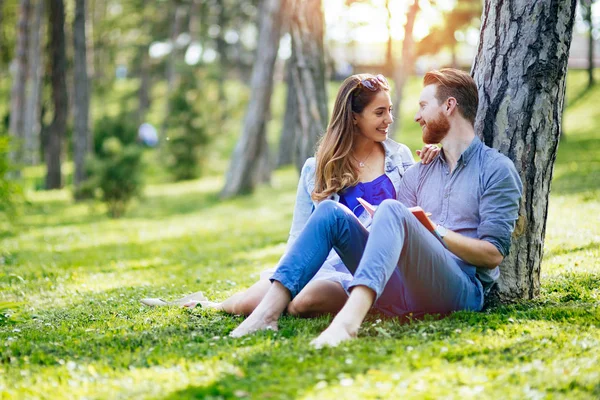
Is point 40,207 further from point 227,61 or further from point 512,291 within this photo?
point 227,61

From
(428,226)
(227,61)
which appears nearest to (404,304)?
(428,226)

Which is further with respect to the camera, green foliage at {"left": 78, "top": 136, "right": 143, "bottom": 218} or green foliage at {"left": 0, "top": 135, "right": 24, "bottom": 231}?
green foliage at {"left": 78, "top": 136, "right": 143, "bottom": 218}

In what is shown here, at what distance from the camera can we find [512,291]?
4902 mm

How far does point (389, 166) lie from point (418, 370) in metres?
1.97

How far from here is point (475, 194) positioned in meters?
4.43

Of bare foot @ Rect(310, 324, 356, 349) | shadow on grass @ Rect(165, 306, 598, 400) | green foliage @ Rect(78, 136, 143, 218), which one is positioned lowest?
green foliage @ Rect(78, 136, 143, 218)

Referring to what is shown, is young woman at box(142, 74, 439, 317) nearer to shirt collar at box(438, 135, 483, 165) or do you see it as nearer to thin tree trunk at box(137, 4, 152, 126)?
shirt collar at box(438, 135, 483, 165)

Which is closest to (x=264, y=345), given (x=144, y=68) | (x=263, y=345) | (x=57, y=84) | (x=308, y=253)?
(x=263, y=345)

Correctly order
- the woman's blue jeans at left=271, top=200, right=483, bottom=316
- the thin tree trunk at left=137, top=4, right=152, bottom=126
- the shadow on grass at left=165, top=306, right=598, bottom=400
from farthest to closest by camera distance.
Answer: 1. the thin tree trunk at left=137, top=4, right=152, bottom=126
2. the woman's blue jeans at left=271, top=200, right=483, bottom=316
3. the shadow on grass at left=165, top=306, right=598, bottom=400

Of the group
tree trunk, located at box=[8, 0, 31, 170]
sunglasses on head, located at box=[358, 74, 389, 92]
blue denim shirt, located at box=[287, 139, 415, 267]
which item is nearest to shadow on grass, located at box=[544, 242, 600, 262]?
blue denim shirt, located at box=[287, 139, 415, 267]

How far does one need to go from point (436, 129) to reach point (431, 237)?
854mm

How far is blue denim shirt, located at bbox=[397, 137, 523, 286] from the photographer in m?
4.25

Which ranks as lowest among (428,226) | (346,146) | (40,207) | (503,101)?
(40,207)

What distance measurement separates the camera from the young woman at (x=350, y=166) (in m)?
4.91
